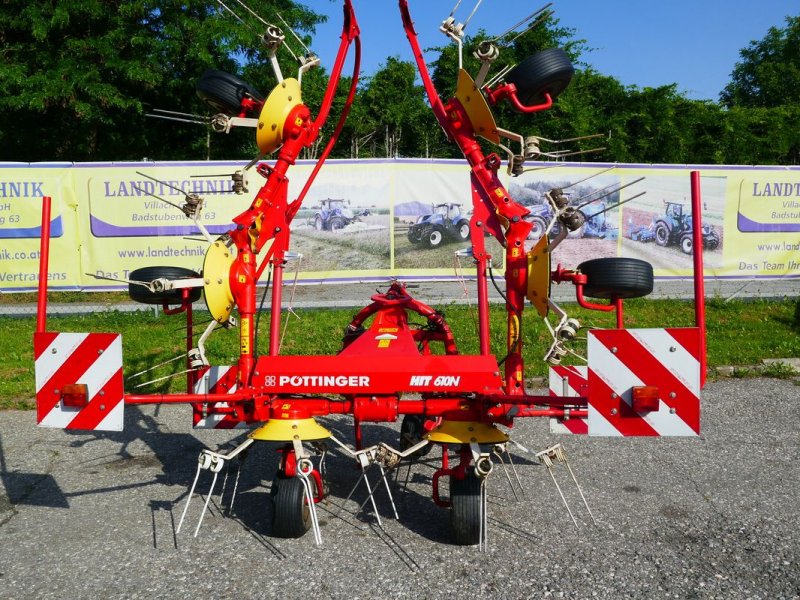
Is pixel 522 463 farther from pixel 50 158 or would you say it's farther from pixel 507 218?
pixel 50 158

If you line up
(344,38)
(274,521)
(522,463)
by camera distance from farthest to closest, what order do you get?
(522,463), (344,38), (274,521)

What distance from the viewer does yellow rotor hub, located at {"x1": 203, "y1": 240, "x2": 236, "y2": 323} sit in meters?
4.21

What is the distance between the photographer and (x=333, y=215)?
10281mm

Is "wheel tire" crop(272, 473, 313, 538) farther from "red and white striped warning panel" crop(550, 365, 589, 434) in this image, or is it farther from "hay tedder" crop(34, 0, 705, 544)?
"red and white striped warning panel" crop(550, 365, 589, 434)

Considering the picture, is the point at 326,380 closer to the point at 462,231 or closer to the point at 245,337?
the point at 245,337

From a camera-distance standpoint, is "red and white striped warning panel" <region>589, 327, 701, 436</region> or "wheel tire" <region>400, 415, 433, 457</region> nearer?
"red and white striped warning panel" <region>589, 327, 701, 436</region>

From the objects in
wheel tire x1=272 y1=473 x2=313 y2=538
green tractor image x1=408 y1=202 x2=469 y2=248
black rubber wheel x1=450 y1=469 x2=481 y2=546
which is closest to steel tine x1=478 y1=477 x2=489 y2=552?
black rubber wheel x1=450 y1=469 x2=481 y2=546

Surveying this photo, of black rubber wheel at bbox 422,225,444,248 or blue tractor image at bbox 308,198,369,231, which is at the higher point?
blue tractor image at bbox 308,198,369,231

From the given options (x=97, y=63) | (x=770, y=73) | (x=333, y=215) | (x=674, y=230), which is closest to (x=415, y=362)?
(x=333, y=215)

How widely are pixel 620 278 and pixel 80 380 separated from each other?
2.88m

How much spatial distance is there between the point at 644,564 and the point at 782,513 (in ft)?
4.04

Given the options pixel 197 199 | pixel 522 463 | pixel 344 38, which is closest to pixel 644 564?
pixel 522 463

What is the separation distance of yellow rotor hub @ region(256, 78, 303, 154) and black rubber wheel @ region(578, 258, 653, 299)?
2099 millimetres

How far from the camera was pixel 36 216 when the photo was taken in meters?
9.80
